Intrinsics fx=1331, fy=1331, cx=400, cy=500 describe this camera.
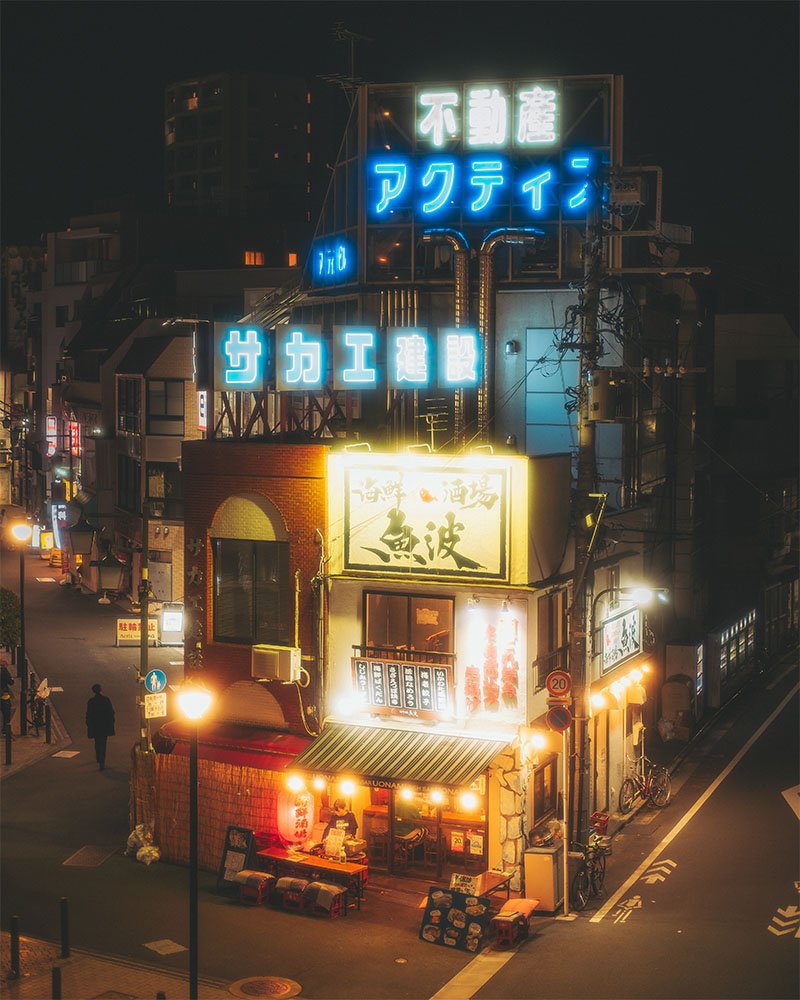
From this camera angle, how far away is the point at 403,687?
2653cm

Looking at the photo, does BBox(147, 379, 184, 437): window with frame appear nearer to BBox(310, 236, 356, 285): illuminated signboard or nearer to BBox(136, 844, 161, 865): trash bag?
BBox(310, 236, 356, 285): illuminated signboard

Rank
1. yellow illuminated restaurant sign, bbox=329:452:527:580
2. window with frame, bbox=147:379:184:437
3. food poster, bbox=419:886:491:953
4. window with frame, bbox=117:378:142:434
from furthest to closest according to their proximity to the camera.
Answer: window with frame, bbox=117:378:142:434 → window with frame, bbox=147:379:184:437 → yellow illuminated restaurant sign, bbox=329:452:527:580 → food poster, bbox=419:886:491:953

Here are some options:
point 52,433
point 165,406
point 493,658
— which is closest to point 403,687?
point 493,658

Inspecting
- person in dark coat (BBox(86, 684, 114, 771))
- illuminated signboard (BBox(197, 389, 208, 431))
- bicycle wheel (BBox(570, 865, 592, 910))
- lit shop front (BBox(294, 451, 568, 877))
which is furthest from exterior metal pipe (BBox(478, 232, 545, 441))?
illuminated signboard (BBox(197, 389, 208, 431))

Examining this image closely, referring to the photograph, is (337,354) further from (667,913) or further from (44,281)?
(44,281)

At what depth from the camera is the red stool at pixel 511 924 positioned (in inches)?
920

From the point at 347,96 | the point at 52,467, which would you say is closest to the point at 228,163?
the point at 52,467

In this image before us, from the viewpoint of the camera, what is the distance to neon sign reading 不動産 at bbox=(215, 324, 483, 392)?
29.0 m

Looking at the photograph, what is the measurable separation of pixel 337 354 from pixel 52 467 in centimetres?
5756

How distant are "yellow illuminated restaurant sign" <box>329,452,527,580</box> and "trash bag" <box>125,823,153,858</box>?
7307 millimetres

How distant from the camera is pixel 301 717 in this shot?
27750 mm

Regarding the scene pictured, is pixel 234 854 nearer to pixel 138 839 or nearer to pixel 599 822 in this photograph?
pixel 138 839

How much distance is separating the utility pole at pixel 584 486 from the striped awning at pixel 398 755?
1.95 meters

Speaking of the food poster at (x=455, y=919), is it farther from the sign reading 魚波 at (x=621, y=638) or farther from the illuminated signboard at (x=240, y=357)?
the illuminated signboard at (x=240, y=357)
